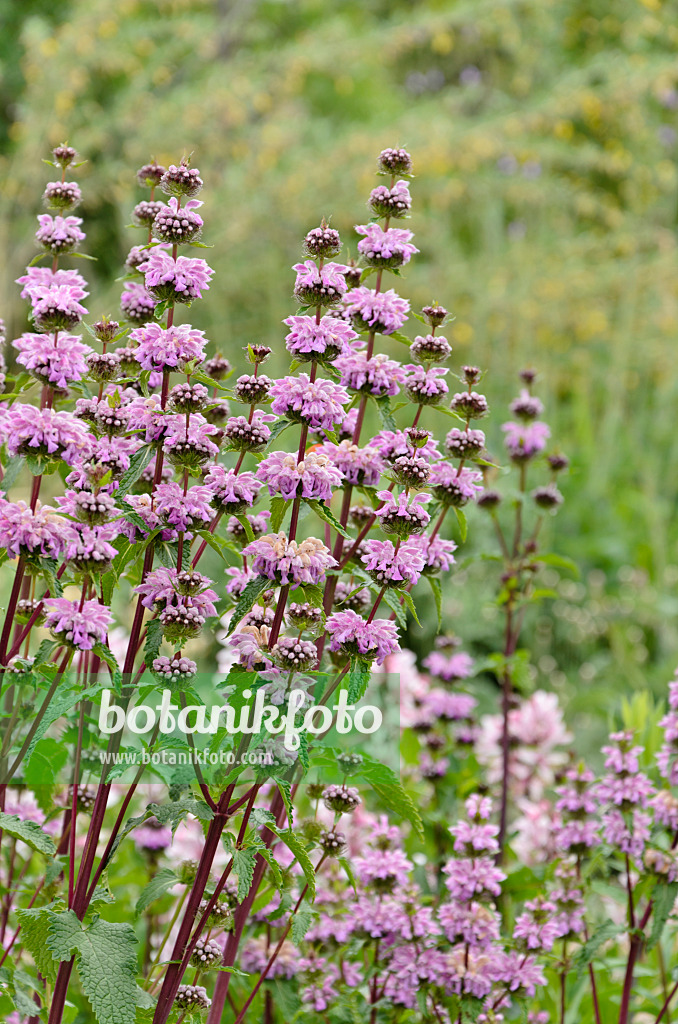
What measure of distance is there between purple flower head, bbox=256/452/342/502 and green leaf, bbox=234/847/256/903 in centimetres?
38

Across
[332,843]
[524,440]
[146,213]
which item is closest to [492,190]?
[524,440]

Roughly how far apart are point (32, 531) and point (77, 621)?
4.4 inches

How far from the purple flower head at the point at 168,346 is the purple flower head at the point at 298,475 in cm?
15

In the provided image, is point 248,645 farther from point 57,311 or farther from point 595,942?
point 595,942

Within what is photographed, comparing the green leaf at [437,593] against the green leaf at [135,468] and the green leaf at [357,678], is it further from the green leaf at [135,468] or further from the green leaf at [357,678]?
the green leaf at [135,468]

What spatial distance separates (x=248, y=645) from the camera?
3.83 feet

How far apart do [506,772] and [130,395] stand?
1109 mm

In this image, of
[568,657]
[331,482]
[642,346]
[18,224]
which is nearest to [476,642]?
[568,657]

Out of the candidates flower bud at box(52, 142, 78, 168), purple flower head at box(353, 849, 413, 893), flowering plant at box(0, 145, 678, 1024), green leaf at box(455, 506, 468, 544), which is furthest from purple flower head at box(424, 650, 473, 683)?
flower bud at box(52, 142, 78, 168)

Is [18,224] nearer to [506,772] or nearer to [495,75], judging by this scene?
[495,75]

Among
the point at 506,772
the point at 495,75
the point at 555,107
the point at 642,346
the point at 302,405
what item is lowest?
the point at 506,772

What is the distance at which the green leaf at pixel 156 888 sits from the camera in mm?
1231

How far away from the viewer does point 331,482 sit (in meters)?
1.12

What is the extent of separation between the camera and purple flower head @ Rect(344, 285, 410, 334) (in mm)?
1297
